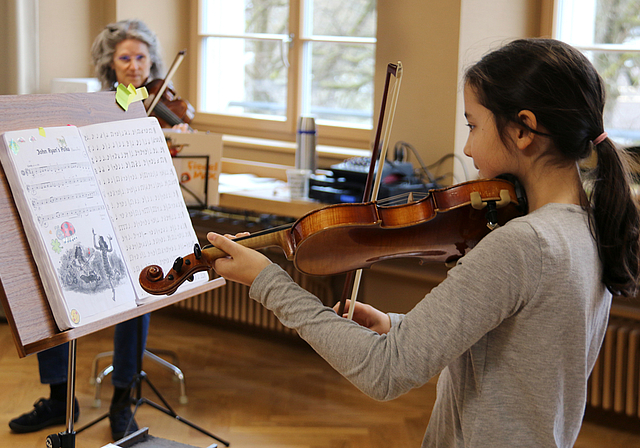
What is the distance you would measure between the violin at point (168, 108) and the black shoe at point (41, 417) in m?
1.11

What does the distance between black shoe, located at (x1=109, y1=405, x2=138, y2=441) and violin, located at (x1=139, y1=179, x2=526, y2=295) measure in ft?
4.53

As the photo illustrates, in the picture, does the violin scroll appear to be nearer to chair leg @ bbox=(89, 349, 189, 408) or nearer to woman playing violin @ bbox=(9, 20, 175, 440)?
woman playing violin @ bbox=(9, 20, 175, 440)

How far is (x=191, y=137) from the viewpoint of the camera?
241 centimetres

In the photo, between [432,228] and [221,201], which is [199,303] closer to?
[221,201]

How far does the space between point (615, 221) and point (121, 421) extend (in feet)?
6.11

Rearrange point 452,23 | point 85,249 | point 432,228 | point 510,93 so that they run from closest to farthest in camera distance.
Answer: point 510,93, point 432,228, point 85,249, point 452,23

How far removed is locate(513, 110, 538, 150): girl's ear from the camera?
884 millimetres

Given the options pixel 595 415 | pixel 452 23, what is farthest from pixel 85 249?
pixel 595 415

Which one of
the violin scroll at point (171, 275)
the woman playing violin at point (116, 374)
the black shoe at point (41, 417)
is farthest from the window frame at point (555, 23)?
the black shoe at point (41, 417)

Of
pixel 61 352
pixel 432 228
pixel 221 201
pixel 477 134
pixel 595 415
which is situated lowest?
pixel 595 415

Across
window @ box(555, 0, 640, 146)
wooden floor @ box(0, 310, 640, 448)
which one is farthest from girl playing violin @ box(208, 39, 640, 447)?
window @ box(555, 0, 640, 146)

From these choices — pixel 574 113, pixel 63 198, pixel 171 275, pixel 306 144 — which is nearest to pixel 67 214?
pixel 63 198

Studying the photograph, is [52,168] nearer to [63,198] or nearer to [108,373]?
[63,198]

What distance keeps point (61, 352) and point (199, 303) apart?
1.01 m
